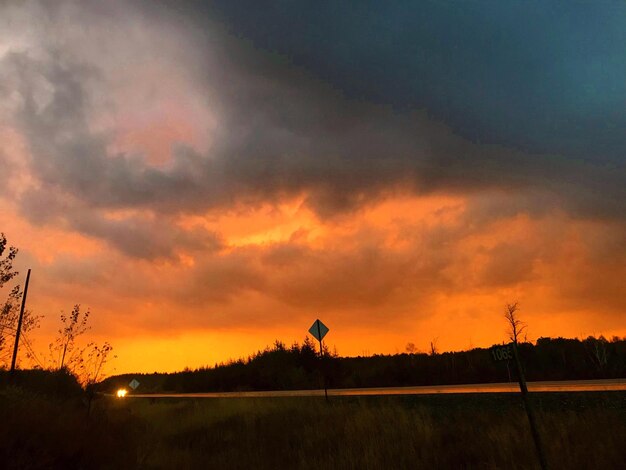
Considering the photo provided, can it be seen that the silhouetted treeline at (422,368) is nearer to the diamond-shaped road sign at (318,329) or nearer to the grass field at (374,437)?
the diamond-shaped road sign at (318,329)

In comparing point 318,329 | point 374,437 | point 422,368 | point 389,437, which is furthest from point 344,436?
point 422,368

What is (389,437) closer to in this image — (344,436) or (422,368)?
(344,436)

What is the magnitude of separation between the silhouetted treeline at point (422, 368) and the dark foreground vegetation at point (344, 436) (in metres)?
11.0

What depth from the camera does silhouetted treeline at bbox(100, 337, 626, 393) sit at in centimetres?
3250

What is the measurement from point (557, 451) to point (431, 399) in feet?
26.2

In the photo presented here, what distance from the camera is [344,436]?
15516mm

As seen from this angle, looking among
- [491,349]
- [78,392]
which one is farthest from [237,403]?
[491,349]

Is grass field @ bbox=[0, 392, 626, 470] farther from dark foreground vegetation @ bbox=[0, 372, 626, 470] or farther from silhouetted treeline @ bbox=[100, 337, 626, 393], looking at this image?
silhouetted treeline @ bbox=[100, 337, 626, 393]

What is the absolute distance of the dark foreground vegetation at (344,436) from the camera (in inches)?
416

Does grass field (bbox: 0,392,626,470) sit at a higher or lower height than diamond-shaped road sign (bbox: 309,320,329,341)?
lower

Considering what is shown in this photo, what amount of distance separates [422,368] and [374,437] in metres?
25.4

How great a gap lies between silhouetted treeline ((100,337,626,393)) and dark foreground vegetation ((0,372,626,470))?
11.0 metres

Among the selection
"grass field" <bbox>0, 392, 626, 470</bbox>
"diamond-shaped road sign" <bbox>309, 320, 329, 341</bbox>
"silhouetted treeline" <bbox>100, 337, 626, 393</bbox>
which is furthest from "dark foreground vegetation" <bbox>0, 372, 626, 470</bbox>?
"silhouetted treeline" <bbox>100, 337, 626, 393</bbox>

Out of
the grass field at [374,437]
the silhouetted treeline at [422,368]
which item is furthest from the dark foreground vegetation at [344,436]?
the silhouetted treeline at [422,368]
